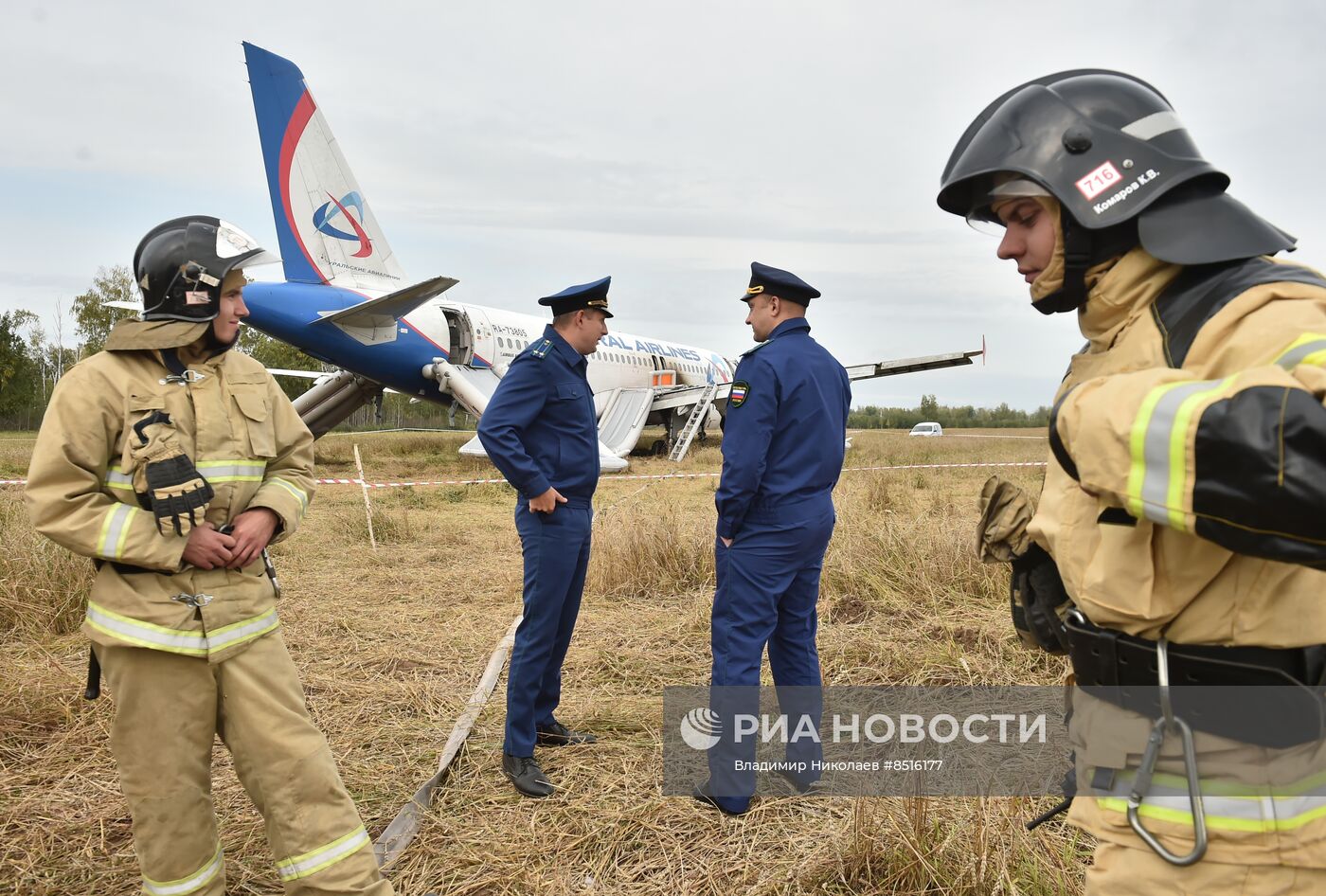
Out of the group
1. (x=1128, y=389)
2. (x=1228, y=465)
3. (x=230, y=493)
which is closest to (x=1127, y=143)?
(x=1128, y=389)

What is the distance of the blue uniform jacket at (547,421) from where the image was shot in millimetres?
3719

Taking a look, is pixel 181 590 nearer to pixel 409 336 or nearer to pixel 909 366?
pixel 409 336

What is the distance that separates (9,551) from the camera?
18.2 ft

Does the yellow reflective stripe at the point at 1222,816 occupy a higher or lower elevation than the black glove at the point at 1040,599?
lower

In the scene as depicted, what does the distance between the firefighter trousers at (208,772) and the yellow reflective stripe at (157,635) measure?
0.06 m

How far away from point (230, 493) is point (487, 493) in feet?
34.0

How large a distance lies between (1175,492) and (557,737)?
3.25 m

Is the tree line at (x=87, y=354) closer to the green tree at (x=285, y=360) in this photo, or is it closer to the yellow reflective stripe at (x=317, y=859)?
the green tree at (x=285, y=360)

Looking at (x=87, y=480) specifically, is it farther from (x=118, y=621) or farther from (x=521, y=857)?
(x=521, y=857)

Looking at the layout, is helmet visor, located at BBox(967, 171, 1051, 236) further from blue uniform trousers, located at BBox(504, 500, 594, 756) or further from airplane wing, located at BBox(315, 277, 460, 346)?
airplane wing, located at BBox(315, 277, 460, 346)

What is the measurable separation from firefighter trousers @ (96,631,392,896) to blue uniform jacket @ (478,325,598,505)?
1511 millimetres

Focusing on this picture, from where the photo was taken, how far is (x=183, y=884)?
229cm

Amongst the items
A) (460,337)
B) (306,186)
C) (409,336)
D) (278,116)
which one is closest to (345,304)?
(409,336)

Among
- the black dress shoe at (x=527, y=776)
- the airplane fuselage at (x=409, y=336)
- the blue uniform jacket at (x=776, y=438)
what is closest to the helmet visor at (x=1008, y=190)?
the blue uniform jacket at (x=776, y=438)
